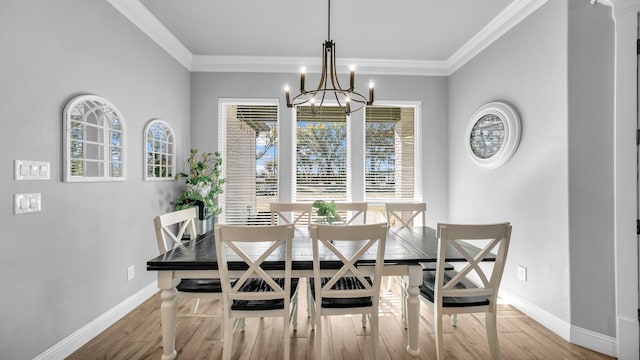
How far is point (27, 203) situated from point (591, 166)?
382cm

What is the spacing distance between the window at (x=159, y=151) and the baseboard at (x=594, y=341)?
157 inches

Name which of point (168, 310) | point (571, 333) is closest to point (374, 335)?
point (168, 310)

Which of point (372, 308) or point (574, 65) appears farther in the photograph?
point (574, 65)

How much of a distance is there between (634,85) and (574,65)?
424mm

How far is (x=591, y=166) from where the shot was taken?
7.02 ft

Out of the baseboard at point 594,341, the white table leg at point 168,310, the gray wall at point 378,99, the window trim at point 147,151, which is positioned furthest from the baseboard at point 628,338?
the window trim at point 147,151

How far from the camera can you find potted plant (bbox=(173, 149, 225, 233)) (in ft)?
11.1

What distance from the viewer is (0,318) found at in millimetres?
1581

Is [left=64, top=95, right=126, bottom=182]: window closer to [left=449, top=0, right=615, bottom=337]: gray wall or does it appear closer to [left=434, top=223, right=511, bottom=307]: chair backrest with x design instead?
[left=434, top=223, right=511, bottom=307]: chair backrest with x design

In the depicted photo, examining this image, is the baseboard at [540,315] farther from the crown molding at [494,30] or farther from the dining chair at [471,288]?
the crown molding at [494,30]

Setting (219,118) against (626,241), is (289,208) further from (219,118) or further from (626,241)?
(626,241)

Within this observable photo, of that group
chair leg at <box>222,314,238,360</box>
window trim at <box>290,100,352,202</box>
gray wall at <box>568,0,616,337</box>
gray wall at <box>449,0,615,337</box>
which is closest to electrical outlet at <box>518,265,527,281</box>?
gray wall at <box>449,0,615,337</box>

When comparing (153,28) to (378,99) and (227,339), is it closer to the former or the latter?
(378,99)

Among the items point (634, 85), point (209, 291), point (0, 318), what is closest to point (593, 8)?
point (634, 85)
